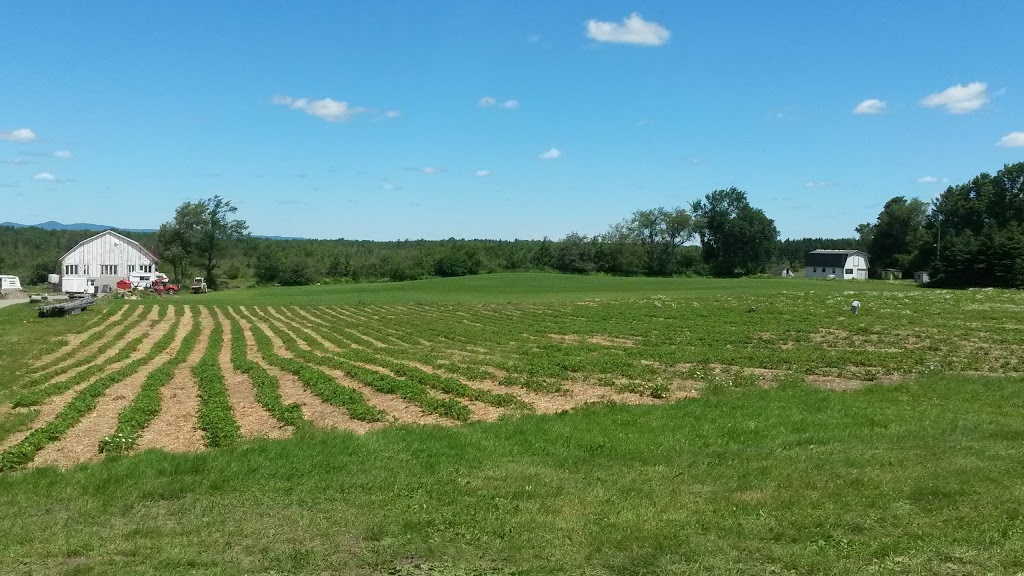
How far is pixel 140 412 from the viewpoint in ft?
44.2

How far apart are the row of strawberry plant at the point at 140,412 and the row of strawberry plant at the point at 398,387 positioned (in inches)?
168

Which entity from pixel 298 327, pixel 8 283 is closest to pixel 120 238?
pixel 8 283

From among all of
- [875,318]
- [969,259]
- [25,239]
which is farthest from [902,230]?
[25,239]

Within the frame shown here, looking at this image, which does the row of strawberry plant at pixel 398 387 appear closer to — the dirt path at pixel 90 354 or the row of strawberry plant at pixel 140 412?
the row of strawberry plant at pixel 140 412

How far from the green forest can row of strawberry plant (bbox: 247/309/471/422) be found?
87396mm

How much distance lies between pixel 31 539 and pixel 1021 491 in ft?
34.0

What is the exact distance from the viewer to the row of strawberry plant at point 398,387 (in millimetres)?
13727

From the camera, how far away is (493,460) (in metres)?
9.70

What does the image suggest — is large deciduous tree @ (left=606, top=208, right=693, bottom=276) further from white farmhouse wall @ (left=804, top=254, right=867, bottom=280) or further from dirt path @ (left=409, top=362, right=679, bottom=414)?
dirt path @ (left=409, top=362, right=679, bottom=414)

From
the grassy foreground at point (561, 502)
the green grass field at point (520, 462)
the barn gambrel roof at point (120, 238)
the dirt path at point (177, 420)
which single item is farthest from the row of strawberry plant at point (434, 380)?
the barn gambrel roof at point (120, 238)

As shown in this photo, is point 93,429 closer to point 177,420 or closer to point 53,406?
point 177,420

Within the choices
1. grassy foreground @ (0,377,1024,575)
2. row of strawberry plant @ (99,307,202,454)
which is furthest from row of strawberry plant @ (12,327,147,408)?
grassy foreground @ (0,377,1024,575)

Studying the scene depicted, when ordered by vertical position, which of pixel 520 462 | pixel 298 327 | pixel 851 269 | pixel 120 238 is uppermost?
pixel 120 238

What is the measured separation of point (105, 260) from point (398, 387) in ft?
314
